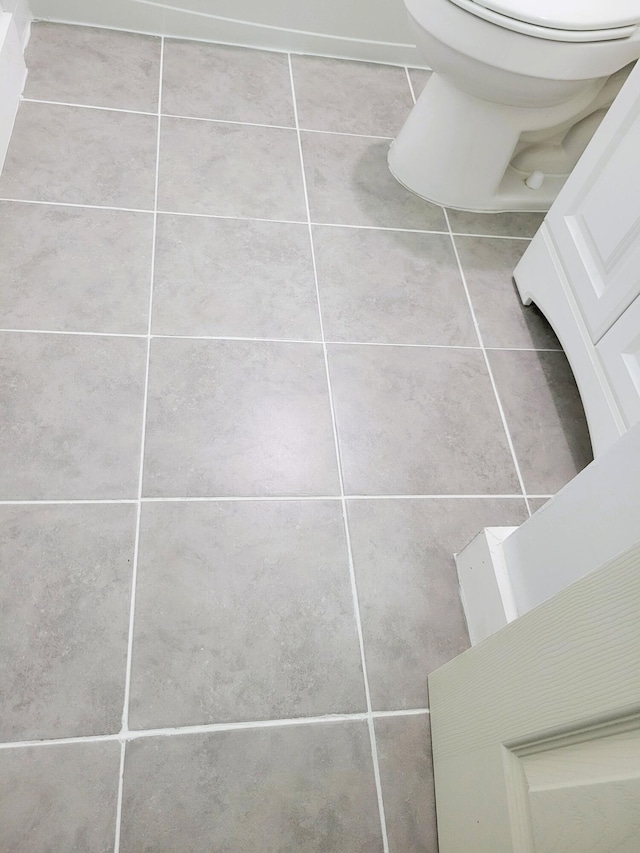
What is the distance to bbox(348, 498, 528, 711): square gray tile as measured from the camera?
98 centimetres

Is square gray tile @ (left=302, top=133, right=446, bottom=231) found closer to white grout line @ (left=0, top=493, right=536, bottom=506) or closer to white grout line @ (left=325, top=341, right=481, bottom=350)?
white grout line @ (left=325, top=341, right=481, bottom=350)

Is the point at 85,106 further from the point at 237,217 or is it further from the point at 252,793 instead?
the point at 252,793

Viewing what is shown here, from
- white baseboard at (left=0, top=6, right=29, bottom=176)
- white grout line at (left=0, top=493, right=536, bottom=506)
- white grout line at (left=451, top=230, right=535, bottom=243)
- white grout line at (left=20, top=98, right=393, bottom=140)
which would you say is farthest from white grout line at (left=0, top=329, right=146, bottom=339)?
white grout line at (left=451, top=230, right=535, bottom=243)

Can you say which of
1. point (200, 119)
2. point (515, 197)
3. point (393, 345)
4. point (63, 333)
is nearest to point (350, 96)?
point (200, 119)

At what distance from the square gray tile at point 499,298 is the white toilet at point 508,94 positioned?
0.13 meters

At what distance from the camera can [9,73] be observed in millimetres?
1449

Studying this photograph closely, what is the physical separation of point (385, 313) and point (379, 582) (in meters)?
0.58

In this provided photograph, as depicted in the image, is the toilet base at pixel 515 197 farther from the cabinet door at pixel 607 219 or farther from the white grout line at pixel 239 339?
the white grout line at pixel 239 339

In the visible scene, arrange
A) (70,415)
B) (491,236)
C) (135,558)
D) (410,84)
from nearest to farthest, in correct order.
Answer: (135,558), (70,415), (491,236), (410,84)

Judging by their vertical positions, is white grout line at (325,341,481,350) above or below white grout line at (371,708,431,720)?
above

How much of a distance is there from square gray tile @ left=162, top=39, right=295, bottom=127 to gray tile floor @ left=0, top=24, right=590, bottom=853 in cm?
1

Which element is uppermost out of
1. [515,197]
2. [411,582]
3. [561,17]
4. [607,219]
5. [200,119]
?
[561,17]

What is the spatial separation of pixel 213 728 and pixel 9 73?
140 cm

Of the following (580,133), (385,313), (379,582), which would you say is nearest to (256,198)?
(385,313)
